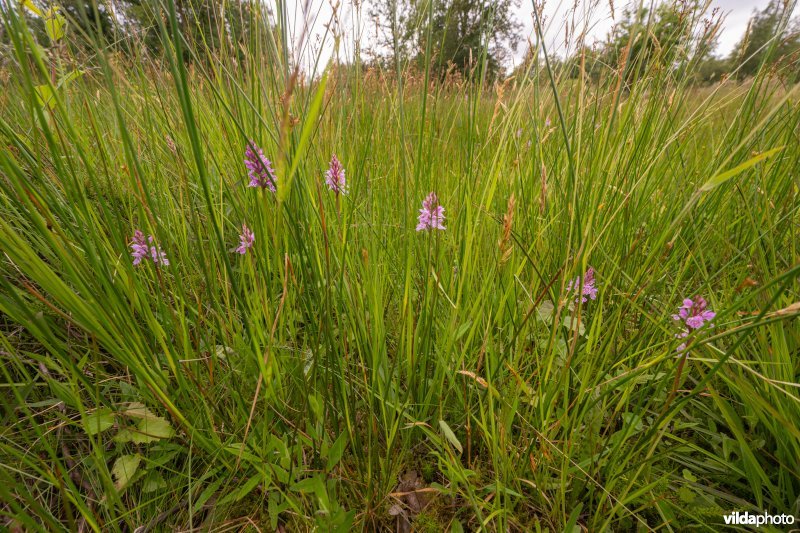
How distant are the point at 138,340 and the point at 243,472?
0.43m

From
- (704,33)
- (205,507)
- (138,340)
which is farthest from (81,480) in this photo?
(704,33)

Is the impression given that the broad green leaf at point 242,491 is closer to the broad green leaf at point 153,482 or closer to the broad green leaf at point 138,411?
the broad green leaf at point 153,482

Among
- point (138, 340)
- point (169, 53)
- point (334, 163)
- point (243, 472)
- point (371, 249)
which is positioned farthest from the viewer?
point (371, 249)

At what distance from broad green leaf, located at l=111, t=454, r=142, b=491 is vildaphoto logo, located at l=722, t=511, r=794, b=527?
1347 millimetres

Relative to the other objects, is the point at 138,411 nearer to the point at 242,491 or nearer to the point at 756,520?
the point at 242,491

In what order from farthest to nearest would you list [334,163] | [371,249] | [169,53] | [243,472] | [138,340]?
[371,249] < [334,163] < [243,472] < [138,340] < [169,53]

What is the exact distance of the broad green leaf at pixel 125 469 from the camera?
847 mm

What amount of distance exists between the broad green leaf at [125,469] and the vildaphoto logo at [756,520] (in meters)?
1.35

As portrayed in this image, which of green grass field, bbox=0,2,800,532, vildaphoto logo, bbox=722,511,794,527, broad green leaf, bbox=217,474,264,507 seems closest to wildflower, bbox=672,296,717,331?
green grass field, bbox=0,2,800,532

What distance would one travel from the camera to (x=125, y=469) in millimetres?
857

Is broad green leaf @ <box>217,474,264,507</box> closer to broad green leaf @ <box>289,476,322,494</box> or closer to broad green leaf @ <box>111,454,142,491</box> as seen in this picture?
broad green leaf @ <box>289,476,322,494</box>

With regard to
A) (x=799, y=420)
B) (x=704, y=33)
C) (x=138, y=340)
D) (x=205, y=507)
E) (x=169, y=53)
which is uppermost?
(x=704, y=33)

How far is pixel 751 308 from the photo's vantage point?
3.73 feet

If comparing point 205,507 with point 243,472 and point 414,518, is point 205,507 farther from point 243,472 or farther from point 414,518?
point 414,518
